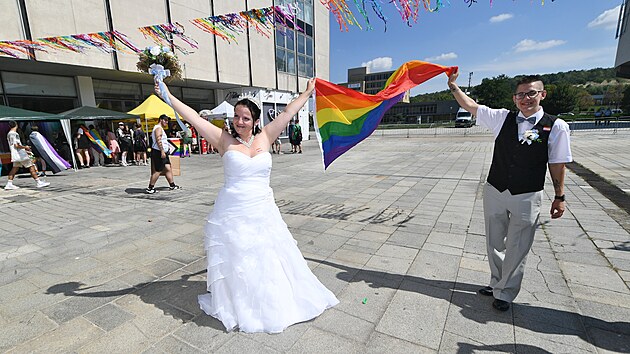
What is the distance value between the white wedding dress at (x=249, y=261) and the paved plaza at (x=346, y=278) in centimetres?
13

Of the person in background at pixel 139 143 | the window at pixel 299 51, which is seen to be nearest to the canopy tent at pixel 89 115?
the person in background at pixel 139 143

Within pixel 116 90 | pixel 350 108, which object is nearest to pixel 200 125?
pixel 350 108

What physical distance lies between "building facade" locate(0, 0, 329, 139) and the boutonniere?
3.82 meters

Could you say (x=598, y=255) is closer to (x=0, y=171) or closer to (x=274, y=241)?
(x=274, y=241)

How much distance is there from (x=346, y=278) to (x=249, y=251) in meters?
1.28

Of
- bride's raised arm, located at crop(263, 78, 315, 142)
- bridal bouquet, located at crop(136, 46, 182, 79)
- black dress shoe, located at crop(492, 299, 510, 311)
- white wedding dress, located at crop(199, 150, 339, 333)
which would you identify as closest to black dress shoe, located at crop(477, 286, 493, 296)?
black dress shoe, located at crop(492, 299, 510, 311)

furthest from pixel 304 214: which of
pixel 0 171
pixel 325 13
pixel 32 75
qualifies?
pixel 325 13

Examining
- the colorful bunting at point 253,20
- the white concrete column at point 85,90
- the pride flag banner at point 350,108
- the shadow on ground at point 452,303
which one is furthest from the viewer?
the white concrete column at point 85,90

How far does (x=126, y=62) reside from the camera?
554 inches

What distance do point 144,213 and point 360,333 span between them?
5.27m

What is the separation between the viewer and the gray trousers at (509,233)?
100 inches

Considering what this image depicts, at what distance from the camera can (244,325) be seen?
2.42 m

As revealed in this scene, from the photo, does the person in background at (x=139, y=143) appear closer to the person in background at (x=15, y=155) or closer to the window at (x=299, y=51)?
the person in background at (x=15, y=155)

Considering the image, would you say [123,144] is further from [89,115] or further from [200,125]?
[200,125]
